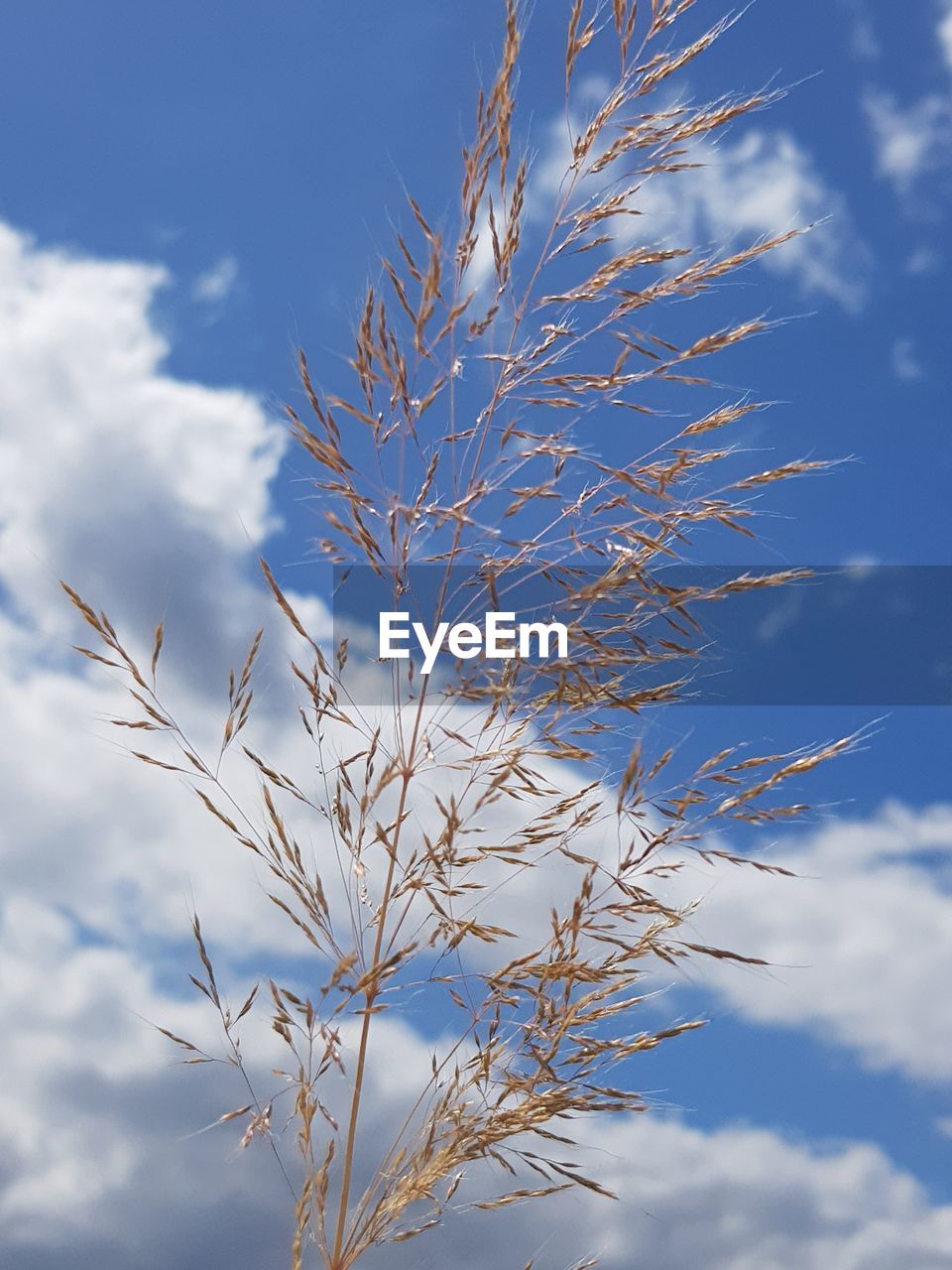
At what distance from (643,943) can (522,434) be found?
1.31 m

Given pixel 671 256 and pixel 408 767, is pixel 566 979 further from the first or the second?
pixel 671 256

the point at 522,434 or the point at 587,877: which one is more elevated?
the point at 522,434

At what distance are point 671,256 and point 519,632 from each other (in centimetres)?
109

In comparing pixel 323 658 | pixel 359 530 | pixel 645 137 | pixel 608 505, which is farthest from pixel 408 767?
pixel 645 137

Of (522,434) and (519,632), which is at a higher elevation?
(522,434)

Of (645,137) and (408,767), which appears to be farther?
(645,137)

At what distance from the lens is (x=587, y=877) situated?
3.23 metres

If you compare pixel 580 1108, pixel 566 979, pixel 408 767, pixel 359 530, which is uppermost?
pixel 359 530

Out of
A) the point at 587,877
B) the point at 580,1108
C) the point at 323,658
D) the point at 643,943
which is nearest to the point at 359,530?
the point at 323,658

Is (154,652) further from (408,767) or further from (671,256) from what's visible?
(671,256)

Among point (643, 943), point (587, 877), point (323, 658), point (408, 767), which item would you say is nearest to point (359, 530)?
point (323, 658)

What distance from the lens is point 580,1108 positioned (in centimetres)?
319

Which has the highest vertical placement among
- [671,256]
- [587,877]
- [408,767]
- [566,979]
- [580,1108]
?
[671,256]

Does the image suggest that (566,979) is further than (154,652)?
No
